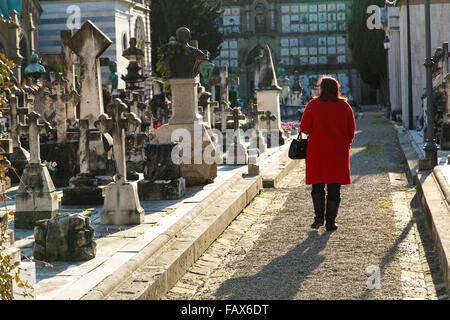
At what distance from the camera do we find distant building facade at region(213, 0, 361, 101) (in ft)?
226

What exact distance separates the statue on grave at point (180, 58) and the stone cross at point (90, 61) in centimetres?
108

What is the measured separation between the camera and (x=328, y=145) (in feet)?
24.1

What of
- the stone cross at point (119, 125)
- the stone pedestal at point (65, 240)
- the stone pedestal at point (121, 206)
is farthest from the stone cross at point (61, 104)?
the stone pedestal at point (65, 240)

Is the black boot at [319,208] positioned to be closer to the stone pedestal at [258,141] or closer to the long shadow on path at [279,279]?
the long shadow on path at [279,279]

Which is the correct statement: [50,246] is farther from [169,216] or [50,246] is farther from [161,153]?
[161,153]

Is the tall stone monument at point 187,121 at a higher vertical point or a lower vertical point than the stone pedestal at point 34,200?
higher

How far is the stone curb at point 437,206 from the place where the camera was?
559 centimetres

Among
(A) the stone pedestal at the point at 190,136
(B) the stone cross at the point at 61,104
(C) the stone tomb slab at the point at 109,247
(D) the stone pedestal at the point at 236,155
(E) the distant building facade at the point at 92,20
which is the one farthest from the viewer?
(E) the distant building facade at the point at 92,20

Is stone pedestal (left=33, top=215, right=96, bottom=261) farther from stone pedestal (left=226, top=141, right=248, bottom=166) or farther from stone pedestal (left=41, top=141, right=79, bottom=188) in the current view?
stone pedestal (left=226, top=141, right=248, bottom=166)

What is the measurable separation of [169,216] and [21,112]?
230 inches

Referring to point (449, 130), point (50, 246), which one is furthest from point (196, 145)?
point (449, 130)

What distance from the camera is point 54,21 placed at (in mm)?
36688

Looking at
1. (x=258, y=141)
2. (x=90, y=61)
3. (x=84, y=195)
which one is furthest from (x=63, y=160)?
(x=258, y=141)

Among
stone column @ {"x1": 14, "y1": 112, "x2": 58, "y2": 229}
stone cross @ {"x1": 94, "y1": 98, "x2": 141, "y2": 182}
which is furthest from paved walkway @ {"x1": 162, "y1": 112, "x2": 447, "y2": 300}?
stone column @ {"x1": 14, "y1": 112, "x2": 58, "y2": 229}
